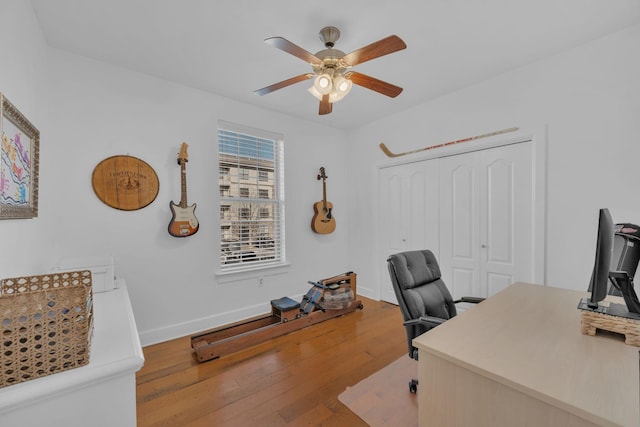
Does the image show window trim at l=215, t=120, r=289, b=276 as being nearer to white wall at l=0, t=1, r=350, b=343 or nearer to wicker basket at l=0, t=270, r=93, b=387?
white wall at l=0, t=1, r=350, b=343

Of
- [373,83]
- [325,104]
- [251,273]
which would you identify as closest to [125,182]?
[251,273]

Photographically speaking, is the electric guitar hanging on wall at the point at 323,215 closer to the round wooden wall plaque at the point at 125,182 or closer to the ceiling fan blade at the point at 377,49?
the round wooden wall plaque at the point at 125,182

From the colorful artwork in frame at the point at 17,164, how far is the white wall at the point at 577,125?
367 cm

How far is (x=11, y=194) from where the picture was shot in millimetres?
1424

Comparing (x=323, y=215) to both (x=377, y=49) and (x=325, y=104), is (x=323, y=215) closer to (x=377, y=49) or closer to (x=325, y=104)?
(x=325, y=104)

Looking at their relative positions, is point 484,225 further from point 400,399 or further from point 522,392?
point 522,392

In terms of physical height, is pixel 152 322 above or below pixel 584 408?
below

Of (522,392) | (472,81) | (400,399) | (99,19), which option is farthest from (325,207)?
(522,392)

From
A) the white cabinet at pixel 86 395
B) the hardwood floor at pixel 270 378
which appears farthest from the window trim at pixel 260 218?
the white cabinet at pixel 86 395

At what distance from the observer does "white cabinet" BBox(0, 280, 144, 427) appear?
30.6 inches

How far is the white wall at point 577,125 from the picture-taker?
214 centimetres

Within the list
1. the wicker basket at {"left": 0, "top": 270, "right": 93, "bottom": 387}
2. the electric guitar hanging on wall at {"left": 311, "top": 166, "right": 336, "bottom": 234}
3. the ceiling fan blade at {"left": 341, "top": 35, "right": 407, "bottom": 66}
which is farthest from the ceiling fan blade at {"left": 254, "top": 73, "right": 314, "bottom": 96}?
the electric guitar hanging on wall at {"left": 311, "top": 166, "right": 336, "bottom": 234}

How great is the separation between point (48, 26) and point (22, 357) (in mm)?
2420

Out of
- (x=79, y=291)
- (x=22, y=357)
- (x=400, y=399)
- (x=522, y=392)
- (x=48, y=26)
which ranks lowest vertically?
(x=400, y=399)
